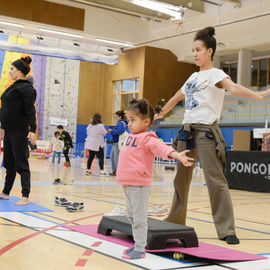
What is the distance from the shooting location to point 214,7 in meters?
19.9

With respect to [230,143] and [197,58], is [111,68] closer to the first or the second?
[230,143]

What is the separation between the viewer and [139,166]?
114 inches

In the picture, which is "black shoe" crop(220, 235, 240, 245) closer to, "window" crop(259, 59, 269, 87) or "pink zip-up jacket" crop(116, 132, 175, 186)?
"pink zip-up jacket" crop(116, 132, 175, 186)

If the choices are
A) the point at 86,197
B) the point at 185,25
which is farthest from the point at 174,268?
the point at 185,25

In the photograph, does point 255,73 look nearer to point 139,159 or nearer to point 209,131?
point 209,131

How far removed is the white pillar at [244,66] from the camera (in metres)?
23.1

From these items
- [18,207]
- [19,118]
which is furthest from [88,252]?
[19,118]

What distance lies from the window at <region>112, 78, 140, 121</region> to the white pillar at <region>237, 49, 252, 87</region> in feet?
21.6

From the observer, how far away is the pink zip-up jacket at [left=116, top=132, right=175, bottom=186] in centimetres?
286

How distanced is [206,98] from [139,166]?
42.5 inches

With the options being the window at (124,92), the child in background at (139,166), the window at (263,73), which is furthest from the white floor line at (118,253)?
the window at (124,92)

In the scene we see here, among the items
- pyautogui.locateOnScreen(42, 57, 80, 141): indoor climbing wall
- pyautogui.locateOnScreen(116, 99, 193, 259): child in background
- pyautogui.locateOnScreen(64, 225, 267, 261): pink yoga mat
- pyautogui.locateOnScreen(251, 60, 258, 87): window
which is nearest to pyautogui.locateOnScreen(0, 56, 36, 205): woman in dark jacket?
pyautogui.locateOnScreen(64, 225, 267, 261): pink yoga mat

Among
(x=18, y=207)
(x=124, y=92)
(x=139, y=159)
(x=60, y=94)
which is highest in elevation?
(x=124, y=92)

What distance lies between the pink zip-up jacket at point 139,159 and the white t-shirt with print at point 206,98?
90 centimetres
